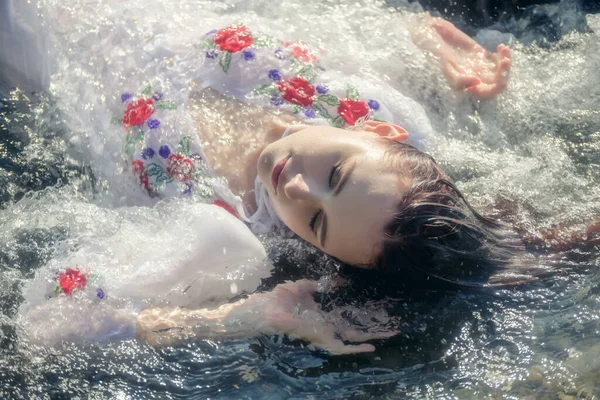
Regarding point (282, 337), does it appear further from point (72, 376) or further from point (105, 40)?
point (105, 40)

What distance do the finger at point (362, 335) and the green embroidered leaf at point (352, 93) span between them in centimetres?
116

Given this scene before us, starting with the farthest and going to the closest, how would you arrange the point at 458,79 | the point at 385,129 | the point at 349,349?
1. the point at 458,79
2. the point at 385,129
3. the point at 349,349

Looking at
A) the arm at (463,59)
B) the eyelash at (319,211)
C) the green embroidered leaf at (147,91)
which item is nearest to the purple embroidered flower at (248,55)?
the green embroidered leaf at (147,91)

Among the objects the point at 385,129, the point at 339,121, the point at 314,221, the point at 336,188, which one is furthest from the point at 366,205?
the point at 339,121

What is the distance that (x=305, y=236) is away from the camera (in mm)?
3105

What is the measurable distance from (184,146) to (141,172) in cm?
25

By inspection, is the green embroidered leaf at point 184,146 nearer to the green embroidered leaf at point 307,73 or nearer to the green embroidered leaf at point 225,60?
the green embroidered leaf at point 225,60

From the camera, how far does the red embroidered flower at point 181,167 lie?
131 inches

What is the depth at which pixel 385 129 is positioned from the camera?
134 inches

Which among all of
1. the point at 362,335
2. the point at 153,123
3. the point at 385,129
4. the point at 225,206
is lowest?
the point at 362,335

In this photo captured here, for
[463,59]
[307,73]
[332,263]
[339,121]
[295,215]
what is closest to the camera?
[295,215]

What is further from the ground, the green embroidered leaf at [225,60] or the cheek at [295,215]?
the green embroidered leaf at [225,60]

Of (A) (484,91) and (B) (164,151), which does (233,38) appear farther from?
(A) (484,91)

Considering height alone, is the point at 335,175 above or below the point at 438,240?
above
